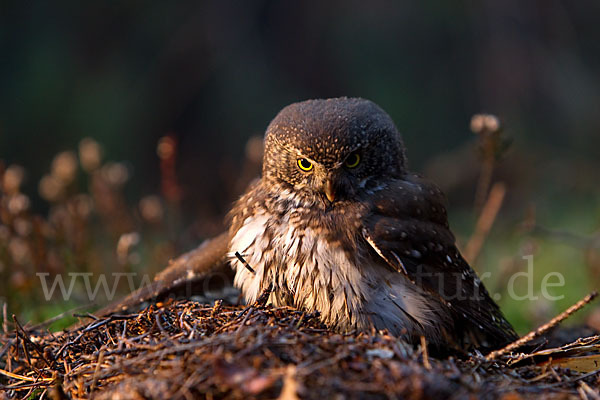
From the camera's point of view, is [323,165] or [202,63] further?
[202,63]

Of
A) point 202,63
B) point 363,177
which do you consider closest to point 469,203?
point 202,63

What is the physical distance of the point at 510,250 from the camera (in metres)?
7.02

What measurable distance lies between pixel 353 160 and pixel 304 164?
28cm

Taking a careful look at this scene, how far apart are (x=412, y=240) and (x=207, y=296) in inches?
56.7

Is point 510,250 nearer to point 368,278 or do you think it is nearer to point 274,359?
point 368,278

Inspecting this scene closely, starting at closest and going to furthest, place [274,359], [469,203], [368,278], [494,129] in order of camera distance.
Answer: [274,359]
[368,278]
[494,129]
[469,203]

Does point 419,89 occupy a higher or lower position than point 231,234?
higher

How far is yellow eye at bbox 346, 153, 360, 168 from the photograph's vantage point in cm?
332

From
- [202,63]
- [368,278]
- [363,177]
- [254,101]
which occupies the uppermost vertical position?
[202,63]

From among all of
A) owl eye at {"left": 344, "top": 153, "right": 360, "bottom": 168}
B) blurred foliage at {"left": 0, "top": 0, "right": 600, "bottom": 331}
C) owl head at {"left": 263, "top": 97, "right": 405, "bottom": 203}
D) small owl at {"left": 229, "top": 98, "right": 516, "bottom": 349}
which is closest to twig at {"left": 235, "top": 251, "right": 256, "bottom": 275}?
small owl at {"left": 229, "top": 98, "right": 516, "bottom": 349}

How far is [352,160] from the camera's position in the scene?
3.33 m

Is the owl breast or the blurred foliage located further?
the blurred foliage

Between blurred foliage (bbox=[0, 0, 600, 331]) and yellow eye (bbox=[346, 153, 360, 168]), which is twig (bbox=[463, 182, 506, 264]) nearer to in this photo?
yellow eye (bbox=[346, 153, 360, 168])

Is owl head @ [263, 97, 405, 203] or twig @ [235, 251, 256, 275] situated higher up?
owl head @ [263, 97, 405, 203]
